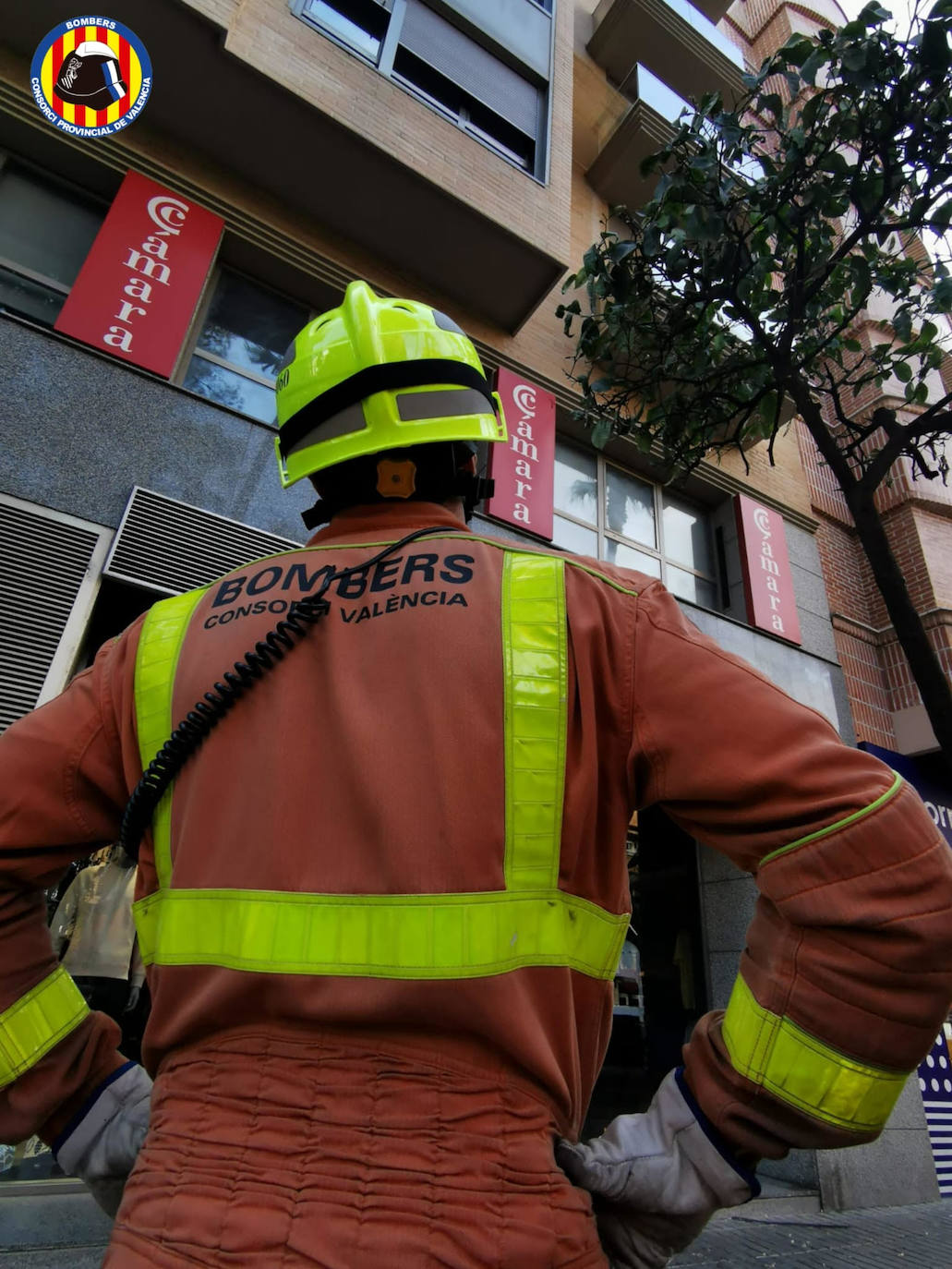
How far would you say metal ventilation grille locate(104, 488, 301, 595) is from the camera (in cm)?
481

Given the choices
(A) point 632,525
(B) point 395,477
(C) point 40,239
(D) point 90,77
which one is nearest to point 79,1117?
(B) point 395,477

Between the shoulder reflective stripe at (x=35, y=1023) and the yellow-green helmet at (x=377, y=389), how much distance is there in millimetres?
1082

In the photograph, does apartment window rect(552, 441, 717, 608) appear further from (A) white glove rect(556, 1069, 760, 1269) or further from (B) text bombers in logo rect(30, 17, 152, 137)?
(A) white glove rect(556, 1069, 760, 1269)

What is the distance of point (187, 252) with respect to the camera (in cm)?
586

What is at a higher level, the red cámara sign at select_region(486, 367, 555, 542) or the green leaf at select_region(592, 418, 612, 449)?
the red cámara sign at select_region(486, 367, 555, 542)

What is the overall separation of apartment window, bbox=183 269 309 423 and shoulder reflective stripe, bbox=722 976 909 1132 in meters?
5.86

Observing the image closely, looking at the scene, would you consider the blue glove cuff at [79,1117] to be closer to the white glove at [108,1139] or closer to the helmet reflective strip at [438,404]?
the white glove at [108,1139]

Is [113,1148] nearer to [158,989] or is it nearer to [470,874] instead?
[158,989]

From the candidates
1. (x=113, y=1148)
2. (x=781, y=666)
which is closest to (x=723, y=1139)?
(x=113, y=1148)

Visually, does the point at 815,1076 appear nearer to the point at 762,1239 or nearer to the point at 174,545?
the point at 174,545

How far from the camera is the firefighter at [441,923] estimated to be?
88 centimetres

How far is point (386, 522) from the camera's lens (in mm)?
1493

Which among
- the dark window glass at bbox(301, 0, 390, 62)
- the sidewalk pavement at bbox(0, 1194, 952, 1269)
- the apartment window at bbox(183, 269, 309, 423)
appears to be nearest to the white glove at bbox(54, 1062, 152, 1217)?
the sidewalk pavement at bbox(0, 1194, 952, 1269)

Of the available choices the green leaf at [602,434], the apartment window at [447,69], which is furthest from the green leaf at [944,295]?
the apartment window at [447,69]
